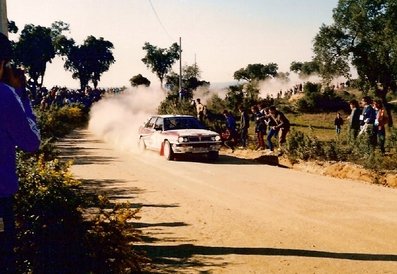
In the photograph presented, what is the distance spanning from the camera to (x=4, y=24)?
406 cm

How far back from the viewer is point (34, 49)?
221 ft

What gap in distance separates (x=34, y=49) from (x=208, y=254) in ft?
220

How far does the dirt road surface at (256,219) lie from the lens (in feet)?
19.1

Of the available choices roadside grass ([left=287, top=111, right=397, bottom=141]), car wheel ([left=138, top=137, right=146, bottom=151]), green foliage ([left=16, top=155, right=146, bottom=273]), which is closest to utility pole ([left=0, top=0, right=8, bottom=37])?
green foliage ([left=16, top=155, right=146, bottom=273])

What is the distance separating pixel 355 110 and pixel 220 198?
7926mm

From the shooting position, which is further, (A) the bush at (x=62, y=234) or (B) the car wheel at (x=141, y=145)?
(B) the car wheel at (x=141, y=145)

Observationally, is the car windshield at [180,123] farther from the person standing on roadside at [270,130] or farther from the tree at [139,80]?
the tree at [139,80]

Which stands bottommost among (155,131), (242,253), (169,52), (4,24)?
(242,253)

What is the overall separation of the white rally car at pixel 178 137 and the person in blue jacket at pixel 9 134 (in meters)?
13.2

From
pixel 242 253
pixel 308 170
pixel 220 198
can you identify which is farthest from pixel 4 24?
pixel 308 170

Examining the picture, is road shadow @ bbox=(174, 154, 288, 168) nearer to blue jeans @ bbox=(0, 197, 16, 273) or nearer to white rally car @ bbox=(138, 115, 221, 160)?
white rally car @ bbox=(138, 115, 221, 160)

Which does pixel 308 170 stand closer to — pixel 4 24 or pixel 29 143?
Result: pixel 4 24

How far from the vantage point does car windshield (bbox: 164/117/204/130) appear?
1747 centimetres

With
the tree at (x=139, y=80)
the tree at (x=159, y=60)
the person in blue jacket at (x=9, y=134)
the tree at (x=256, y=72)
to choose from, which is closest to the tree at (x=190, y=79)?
the tree at (x=139, y=80)
